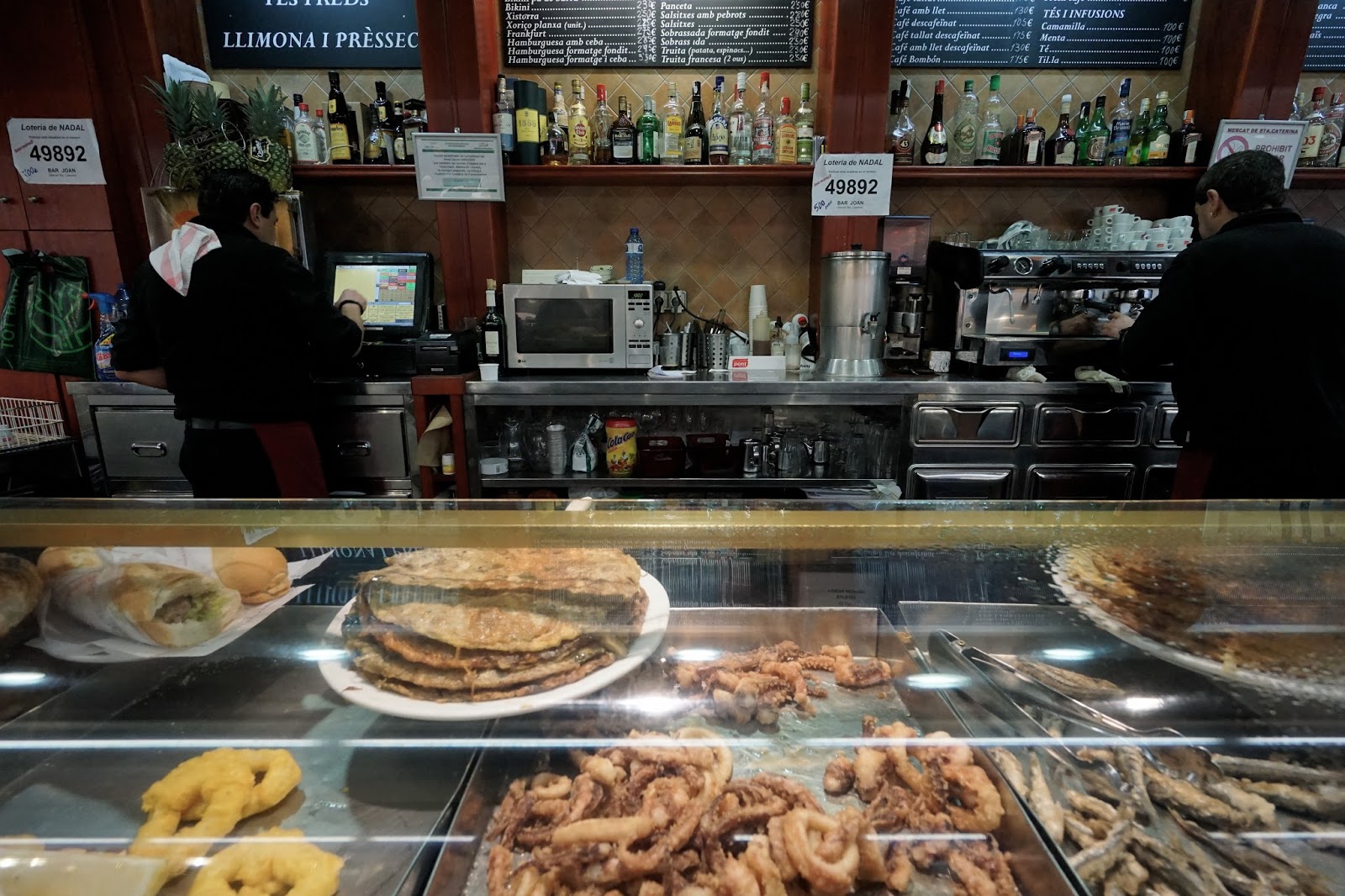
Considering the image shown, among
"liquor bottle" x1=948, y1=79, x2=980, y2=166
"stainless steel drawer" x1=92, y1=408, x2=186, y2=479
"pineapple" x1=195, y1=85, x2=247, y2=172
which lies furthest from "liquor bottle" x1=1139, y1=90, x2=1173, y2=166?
"stainless steel drawer" x1=92, y1=408, x2=186, y2=479

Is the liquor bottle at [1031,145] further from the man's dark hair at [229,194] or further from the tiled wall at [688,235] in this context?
the man's dark hair at [229,194]

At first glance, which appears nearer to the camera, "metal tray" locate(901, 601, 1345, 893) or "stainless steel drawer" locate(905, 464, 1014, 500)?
"metal tray" locate(901, 601, 1345, 893)

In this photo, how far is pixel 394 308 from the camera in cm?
358

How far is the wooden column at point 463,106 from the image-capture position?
3.06m

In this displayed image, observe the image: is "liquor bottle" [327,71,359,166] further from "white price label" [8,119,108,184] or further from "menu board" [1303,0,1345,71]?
"menu board" [1303,0,1345,71]

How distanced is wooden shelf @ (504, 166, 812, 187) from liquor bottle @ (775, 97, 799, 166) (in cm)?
9

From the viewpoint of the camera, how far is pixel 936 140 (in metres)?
3.46

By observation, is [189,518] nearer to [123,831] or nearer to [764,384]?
[123,831]

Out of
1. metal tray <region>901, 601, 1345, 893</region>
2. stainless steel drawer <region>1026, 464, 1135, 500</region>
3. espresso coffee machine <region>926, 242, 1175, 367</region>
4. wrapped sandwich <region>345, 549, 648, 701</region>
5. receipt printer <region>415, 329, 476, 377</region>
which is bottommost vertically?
stainless steel drawer <region>1026, 464, 1135, 500</region>

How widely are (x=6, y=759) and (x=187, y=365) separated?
1.77 m

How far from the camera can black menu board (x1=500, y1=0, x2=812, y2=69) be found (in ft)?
11.5

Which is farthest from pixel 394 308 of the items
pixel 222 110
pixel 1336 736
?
pixel 1336 736

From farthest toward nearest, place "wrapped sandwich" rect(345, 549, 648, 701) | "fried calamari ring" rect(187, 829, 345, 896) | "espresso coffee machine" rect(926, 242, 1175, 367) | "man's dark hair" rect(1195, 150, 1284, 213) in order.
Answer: "espresso coffee machine" rect(926, 242, 1175, 367)
"man's dark hair" rect(1195, 150, 1284, 213)
"wrapped sandwich" rect(345, 549, 648, 701)
"fried calamari ring" rect(187, 829, 345, 896)

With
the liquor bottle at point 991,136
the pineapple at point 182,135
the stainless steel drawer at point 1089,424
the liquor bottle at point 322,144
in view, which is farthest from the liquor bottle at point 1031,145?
the pineapple at point 182,135
